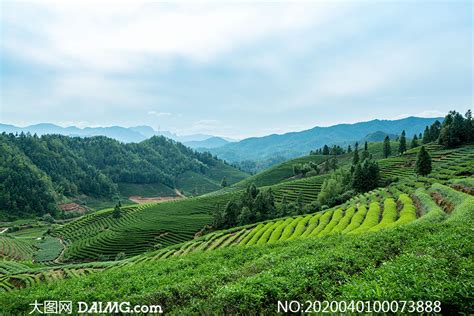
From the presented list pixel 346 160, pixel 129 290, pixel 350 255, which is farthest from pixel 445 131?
pixel 129 290

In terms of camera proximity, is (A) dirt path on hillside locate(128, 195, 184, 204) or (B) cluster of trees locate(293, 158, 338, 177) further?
(A) dirt path on hillside locate(128, 195, 184, 204)

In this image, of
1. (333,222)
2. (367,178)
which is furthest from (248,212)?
(333,222)

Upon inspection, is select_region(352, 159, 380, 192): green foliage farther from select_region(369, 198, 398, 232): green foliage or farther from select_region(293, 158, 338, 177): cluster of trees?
select_region(293, 158, 338, 177): cluster of trees

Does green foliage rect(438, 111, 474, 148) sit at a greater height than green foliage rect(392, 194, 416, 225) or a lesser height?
greater

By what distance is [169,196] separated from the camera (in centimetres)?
18488

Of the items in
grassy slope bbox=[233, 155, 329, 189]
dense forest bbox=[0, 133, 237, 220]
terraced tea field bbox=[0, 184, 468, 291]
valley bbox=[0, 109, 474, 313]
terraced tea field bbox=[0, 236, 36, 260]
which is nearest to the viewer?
valley bbox=[0, 109, 474, 313]

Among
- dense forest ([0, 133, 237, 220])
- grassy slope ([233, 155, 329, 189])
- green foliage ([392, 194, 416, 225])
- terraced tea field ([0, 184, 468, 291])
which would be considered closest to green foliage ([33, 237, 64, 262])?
terraced tea field ([0, 184, 468, 291])

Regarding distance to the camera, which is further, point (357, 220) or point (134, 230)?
point (134, 230)

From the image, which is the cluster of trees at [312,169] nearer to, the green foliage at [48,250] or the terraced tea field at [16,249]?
the green foliage at [48,250]

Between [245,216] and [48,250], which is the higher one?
[245,216]

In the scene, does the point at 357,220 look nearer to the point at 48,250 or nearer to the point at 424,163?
the point at 424,163

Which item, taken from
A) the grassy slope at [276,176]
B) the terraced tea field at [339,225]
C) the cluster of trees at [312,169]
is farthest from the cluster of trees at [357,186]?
the grassy slope at [276,176]

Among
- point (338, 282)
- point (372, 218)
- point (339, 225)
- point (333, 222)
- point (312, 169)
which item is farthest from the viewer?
point (312, 169)

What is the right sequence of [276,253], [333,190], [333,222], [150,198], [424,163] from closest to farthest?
[276,253]
[333,222]
[424,163]
[333,190]
[150,198]
